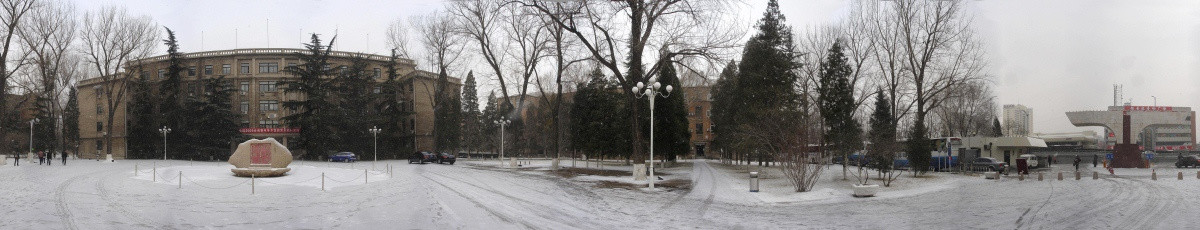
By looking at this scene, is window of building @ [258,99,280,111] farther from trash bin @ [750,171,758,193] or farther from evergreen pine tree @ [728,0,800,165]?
trash bin @ [750,171,758,193]

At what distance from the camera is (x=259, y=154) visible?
24.2 meters

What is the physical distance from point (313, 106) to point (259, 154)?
31.5m

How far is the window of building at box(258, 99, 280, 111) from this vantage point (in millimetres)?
58594

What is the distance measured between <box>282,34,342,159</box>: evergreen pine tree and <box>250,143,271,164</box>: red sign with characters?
97.8ft

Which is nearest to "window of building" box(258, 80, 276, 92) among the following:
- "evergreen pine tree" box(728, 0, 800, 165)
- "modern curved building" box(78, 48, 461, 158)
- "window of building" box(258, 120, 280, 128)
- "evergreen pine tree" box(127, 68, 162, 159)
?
"modern curved building" box(78, 48, 461, 158)

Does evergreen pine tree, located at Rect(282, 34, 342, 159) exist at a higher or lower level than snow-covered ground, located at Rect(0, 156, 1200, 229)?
higher

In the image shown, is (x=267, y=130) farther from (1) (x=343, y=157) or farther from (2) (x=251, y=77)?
(1) (x=343, y=157)

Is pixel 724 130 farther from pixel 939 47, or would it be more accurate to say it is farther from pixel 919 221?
pixel 919 221

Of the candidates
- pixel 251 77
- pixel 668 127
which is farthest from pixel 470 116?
pixel 668 127

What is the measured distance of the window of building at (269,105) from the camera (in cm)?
5859

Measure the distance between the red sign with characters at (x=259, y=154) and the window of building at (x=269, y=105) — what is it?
125ft

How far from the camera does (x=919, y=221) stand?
1156 cm

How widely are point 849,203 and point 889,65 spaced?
20118 millimetres

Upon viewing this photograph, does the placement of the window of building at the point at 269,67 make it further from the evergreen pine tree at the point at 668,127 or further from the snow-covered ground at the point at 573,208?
the snow-covered ground at the point at 573,208
